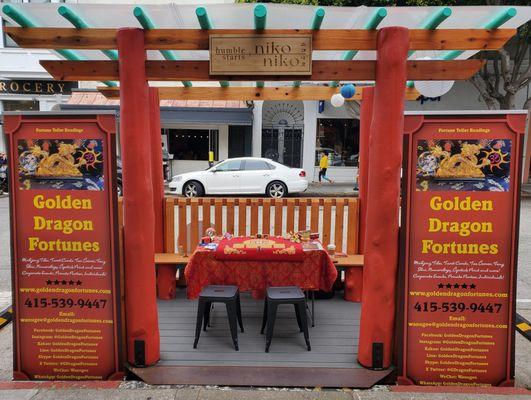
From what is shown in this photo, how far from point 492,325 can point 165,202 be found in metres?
4.49

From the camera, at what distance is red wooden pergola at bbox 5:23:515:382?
381cm

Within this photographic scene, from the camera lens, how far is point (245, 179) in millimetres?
15875

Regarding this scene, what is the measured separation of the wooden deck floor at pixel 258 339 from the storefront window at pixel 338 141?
1645 centimetres

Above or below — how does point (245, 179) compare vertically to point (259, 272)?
above

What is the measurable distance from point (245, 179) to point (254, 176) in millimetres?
349

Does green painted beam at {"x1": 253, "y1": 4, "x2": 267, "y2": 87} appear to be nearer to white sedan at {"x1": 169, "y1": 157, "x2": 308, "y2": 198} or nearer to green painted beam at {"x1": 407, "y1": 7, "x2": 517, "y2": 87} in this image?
green painted beam at {"x1": 407, "y1": 7, "x2": 517, "y2": 87}

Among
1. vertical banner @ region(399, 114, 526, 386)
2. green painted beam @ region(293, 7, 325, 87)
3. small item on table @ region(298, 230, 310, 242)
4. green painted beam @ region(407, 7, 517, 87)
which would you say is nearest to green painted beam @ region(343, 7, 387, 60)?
green painted beam @ region(293, 7, 325, 87)

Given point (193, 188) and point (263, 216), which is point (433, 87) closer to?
point (263, 216)

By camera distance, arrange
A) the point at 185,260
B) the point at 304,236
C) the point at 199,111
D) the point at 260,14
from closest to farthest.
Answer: the point at 260,14, the point at 304,236, the point at 185,260, the point at 199,111

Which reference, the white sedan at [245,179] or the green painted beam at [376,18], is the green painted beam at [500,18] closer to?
the green painted beam at [376,18]

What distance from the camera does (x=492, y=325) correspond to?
150 inches

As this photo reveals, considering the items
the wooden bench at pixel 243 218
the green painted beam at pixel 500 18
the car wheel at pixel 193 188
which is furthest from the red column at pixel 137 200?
the car wheel at pixel 193 188

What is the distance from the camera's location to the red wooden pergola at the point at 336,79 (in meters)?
3.81

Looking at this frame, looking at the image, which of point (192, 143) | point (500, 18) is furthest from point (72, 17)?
point (192, 143)
